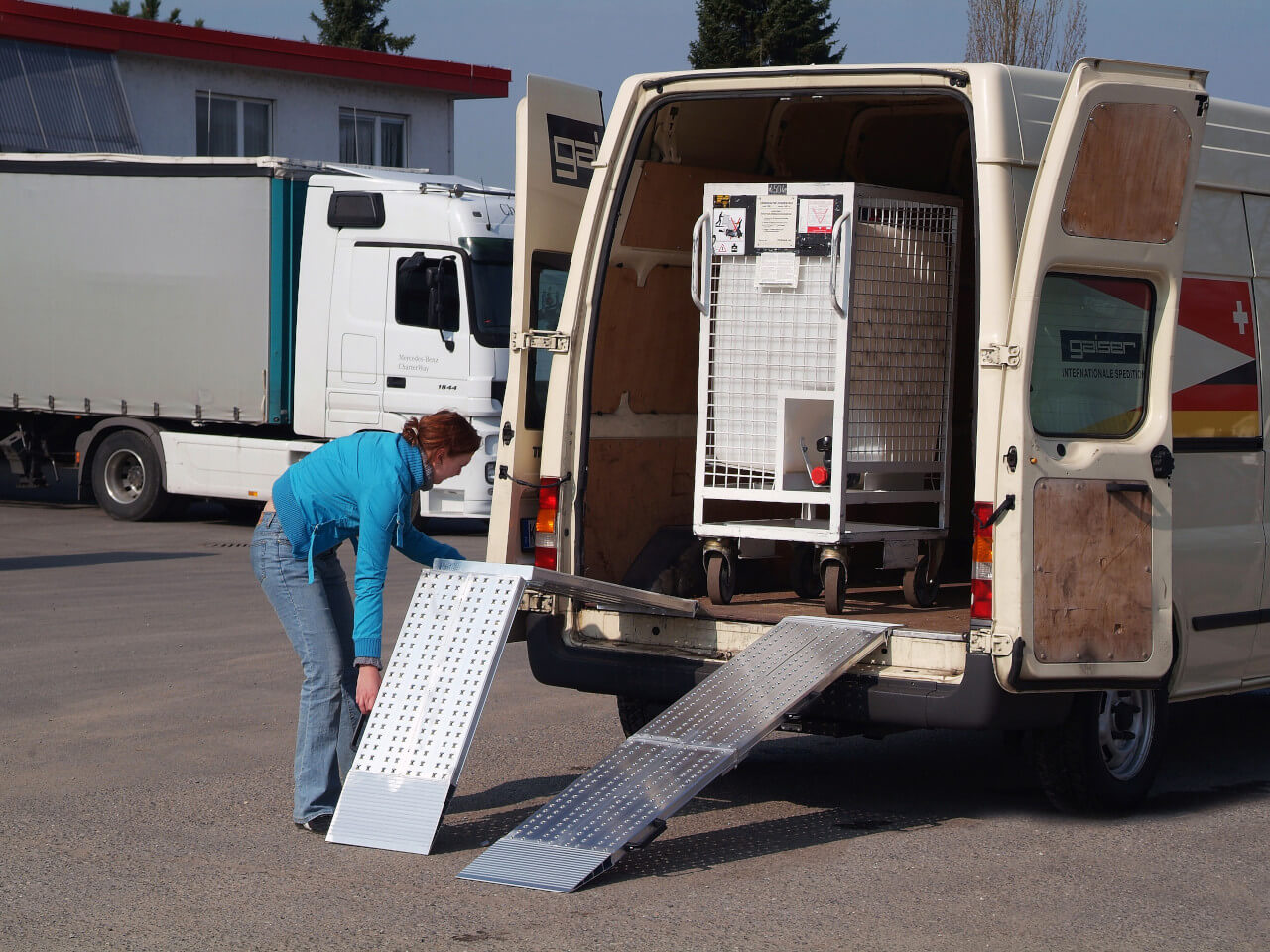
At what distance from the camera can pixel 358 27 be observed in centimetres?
4909

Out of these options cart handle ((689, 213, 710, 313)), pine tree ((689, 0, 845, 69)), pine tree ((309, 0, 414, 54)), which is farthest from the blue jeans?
pine tree ((309, 0, 414, 54))

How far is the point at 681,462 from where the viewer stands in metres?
7.94

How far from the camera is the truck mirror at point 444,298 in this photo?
589 inches

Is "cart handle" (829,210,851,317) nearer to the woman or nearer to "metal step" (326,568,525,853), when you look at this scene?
the woman

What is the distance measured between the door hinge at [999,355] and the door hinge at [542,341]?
1822mm

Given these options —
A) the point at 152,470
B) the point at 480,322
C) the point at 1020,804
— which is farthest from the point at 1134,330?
the point at 152,470

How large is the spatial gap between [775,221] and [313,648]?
2.54 metres

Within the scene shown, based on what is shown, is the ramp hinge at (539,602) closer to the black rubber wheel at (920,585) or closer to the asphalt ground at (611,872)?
the asphalt ground at (611,872)

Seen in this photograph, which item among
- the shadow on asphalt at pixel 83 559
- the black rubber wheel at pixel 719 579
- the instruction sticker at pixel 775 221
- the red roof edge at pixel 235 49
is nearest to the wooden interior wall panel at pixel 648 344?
the instruction sticker at pixel 775 221

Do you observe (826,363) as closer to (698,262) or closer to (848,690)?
(698,262)

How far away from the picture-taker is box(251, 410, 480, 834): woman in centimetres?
599

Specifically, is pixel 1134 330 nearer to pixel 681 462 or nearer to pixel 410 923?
pixel 681 462

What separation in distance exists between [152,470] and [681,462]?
1030cm

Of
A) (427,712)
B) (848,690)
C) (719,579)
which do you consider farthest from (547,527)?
(848,690)
